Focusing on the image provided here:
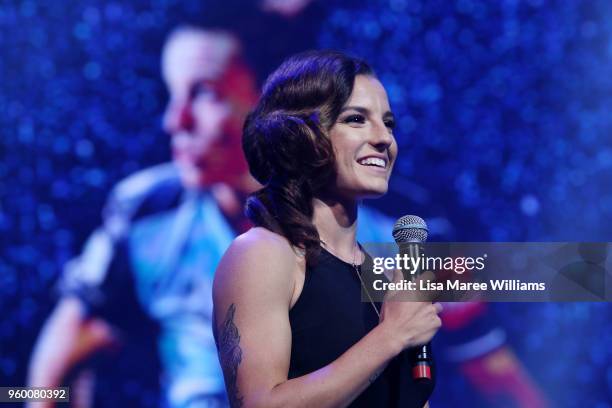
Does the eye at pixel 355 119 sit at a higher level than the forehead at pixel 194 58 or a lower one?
lower

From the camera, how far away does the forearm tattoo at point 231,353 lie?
1.35 meters

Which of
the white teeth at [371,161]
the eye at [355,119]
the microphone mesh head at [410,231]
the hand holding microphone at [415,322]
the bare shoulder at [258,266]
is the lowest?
the hand holding microphone at [415,322]

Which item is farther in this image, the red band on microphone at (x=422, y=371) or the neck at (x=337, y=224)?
the neck at (x=337, y=224)

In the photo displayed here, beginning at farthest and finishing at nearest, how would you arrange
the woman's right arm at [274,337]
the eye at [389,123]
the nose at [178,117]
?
the nose at [178,117], the eye at [389,123], the woman's right arm at [274,337]

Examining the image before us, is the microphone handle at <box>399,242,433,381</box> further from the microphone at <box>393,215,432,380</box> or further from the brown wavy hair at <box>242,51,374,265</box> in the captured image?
the brown wavy hair at <box>242,51,374,265</box>

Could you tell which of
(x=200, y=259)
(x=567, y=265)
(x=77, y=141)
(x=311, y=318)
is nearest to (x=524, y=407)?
(x=567, y=265)

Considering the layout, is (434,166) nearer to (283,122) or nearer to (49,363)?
(283,122)

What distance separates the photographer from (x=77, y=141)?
2900mm

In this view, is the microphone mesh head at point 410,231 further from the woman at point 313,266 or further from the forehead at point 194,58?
the forehead at point 194,58

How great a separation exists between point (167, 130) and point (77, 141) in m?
0.35

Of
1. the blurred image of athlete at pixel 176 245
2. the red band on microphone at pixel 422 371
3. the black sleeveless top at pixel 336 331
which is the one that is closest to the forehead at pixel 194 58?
the blurred image of athlete at pixel 176 245

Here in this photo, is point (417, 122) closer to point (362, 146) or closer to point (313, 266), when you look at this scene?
point (362, 146)

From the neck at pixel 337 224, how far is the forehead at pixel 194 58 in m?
1.44

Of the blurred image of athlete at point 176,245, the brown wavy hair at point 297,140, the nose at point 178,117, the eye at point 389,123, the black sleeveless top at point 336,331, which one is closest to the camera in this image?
the black sleeveless top at point 336,331
